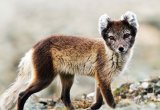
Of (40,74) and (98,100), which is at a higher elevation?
(40,74)

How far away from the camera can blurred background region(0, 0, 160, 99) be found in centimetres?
2736

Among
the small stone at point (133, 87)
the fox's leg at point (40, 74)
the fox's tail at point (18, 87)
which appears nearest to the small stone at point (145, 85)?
the small stone at point (133, 87)

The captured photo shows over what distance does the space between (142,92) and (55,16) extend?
59.5 ft

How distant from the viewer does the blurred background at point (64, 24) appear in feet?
89.8

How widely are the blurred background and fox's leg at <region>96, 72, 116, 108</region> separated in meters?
7.91

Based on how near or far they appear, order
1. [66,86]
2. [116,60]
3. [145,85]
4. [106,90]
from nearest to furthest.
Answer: [106,90], [116,60], [66,86], [145,85]

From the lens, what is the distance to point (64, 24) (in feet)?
105

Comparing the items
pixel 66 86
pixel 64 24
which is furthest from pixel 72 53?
pixel 64 24

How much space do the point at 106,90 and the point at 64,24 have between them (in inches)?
663

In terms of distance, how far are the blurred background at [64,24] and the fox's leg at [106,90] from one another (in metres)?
7.91

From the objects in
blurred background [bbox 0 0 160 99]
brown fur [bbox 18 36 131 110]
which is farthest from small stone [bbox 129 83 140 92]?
blurred background [bbox 0 0 160 99]

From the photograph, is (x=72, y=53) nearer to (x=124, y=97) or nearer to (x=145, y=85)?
(x=124, y=97)

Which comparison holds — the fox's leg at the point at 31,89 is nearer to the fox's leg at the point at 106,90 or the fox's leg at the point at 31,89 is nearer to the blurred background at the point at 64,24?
the fox's leg at the point at 106,90

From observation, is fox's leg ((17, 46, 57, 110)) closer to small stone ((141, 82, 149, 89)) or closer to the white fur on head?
the white fur on head
